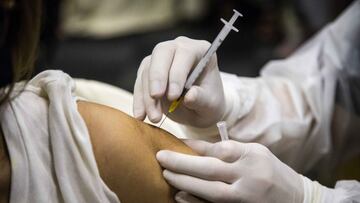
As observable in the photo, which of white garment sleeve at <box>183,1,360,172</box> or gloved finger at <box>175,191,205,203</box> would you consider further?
white garment sleeve at <box>183,1,360,172</box>

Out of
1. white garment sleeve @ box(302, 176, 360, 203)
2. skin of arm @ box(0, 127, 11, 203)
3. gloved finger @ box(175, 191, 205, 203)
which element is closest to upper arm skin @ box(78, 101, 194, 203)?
gloved finger @ box(175, 191, 205, 203)

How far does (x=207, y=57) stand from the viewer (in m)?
0.92

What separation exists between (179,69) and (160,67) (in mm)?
32

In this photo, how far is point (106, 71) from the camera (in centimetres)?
199

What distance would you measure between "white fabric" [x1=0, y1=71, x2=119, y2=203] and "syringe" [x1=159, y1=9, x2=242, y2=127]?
0.58 feet

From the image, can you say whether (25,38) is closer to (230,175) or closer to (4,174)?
(4,174)

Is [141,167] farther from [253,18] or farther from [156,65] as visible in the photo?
[253,18]

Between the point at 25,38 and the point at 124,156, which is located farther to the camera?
the point at 25,38

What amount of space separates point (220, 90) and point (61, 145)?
0.36 meters

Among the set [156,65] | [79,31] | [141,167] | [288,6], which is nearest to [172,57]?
[156,65]

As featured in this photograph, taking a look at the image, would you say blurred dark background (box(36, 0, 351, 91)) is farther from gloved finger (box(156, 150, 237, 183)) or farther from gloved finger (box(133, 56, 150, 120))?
gloved finger (box(156, 150, 237, 183))

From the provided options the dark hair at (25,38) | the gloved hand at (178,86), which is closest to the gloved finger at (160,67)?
the gloved hand at (178,86)

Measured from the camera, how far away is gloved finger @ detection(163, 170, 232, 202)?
81 cm

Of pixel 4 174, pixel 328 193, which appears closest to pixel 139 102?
pixel 4 174
